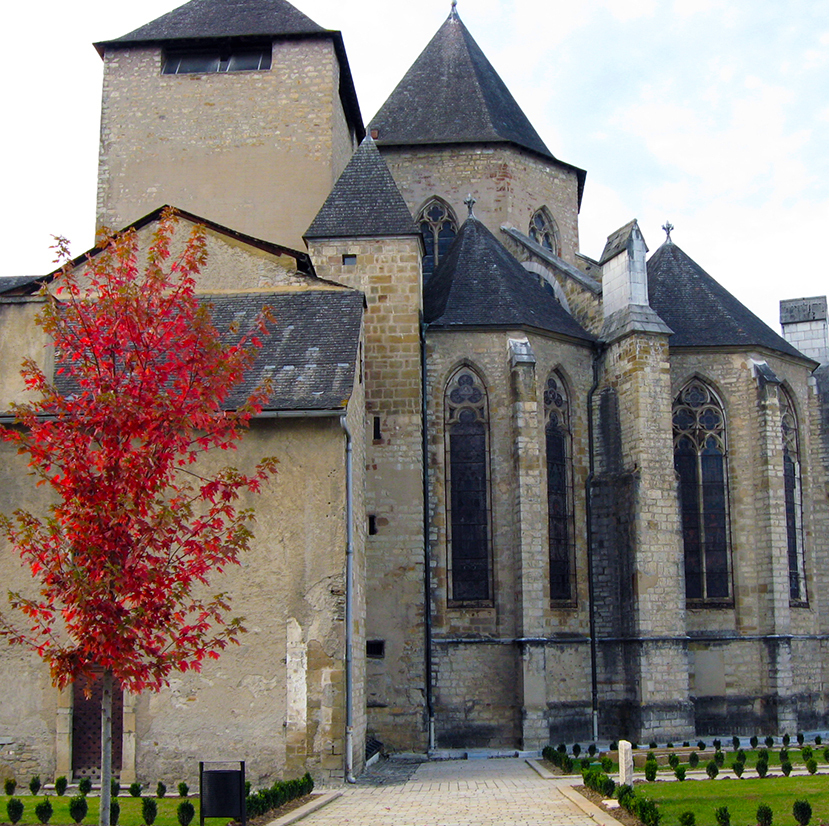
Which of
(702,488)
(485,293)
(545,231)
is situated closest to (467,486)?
(485,293)

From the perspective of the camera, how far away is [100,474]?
990 cm

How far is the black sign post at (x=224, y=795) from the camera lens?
11.1 meters

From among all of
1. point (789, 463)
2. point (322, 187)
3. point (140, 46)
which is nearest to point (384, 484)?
point (322, 187)

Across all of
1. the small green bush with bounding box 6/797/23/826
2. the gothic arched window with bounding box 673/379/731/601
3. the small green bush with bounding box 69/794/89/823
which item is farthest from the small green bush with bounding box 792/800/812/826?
the gothic arched window with bounding box 673/379/731/601

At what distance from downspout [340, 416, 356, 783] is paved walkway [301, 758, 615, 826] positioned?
58 cm

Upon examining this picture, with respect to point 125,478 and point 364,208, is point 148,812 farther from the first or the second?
point 364,208

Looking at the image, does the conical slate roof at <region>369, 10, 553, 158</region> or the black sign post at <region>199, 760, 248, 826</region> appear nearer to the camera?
the black sign post at <region>199, 760, 248, 826</region>

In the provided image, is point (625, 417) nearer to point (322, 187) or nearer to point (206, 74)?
point (322, 187)

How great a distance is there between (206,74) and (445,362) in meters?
9.68

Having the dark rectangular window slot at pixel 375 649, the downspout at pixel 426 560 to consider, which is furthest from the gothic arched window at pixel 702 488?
the dark rectangular window slot at pixel 375 649

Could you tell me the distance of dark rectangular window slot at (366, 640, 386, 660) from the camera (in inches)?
799

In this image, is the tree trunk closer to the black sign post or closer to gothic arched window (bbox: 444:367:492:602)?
the black sign post

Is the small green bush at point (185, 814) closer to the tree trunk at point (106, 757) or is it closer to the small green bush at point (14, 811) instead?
the tree trunk at point (106, 757)

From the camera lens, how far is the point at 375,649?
800 inches
